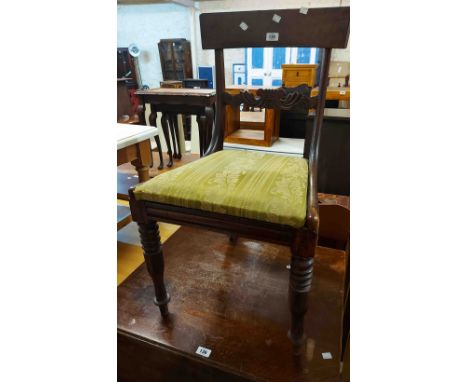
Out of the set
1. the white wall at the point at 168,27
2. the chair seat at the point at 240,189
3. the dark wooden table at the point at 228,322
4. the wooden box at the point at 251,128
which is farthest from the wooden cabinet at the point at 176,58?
the chair seat at the point at 240,189

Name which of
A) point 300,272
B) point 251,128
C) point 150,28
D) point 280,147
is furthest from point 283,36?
point 150,28

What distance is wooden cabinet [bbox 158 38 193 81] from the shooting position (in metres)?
5.70

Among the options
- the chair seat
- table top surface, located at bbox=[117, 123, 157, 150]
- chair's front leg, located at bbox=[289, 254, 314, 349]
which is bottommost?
chair's front leg, located at bbox=[289, 254, 314, 349]

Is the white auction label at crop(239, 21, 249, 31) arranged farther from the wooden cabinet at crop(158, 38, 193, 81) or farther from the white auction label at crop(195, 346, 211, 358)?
the wooden cabinet at crop(158, 38, 193, 81)

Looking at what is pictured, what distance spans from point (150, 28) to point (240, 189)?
22.0ft

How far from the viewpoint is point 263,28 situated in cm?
88

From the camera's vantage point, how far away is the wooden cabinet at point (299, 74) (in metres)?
2.84

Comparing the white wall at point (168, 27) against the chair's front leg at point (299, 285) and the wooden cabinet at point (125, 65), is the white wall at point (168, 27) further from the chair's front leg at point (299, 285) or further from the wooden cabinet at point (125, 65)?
the chair's front leg at point (299, 285)

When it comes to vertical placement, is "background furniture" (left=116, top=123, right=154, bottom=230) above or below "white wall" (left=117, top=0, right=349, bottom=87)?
below

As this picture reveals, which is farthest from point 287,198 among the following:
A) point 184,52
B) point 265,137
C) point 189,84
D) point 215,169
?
point 184,52

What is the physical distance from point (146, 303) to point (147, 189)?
0.50 metres

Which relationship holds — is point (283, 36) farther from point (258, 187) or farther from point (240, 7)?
point (240, 7)

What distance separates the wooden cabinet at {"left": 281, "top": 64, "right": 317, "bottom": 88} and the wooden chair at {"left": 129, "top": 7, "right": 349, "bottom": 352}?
6.85 feet

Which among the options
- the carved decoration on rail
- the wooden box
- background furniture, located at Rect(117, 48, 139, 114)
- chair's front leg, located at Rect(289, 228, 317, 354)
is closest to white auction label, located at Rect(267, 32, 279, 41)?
the carved decoration on rail
